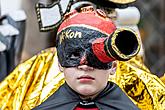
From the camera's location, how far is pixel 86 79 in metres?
1.38

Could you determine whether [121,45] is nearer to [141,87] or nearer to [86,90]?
[86,90]

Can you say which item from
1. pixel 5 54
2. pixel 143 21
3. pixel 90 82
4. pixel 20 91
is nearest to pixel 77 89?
pixel 90 82

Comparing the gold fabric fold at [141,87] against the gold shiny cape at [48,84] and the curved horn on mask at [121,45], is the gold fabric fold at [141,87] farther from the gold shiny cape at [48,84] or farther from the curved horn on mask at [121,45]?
the curved horn on mask at [121,45]

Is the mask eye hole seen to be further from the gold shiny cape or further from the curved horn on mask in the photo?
the gold shiny cape

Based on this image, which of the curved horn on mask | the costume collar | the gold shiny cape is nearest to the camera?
the curved horn on mask

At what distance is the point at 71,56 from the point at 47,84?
0.23 metres

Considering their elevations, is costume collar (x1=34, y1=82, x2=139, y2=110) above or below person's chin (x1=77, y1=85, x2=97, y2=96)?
below

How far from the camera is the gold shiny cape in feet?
5.20

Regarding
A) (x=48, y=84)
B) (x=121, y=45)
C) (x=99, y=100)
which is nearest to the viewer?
(x=121, y=45)

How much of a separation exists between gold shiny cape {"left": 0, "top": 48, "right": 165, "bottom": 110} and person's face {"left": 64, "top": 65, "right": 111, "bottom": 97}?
172mm

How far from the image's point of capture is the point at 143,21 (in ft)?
10.0

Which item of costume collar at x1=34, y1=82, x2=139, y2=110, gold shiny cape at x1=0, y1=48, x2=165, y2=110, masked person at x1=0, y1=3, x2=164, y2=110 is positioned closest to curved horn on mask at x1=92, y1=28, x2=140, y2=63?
masked person at x1=0, y1=3, x2=164, y2=110

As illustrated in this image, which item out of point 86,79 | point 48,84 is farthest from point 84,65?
point 48,84

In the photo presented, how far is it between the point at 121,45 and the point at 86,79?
0.12 m
